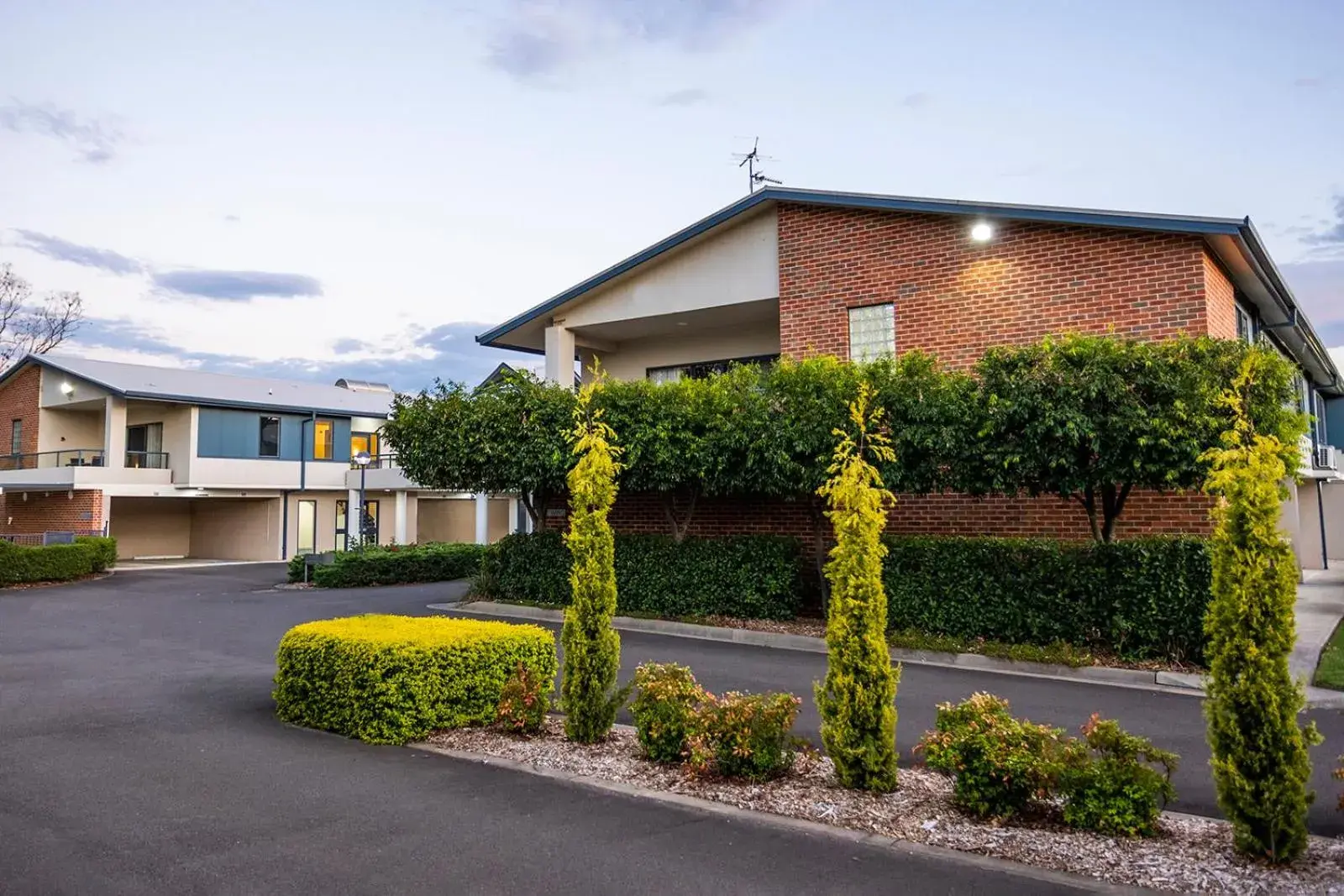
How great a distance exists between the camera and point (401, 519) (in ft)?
112

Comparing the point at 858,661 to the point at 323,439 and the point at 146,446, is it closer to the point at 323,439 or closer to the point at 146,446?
the point at 323,439

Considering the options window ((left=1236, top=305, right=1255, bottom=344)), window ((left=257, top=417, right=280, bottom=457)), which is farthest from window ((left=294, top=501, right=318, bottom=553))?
window ((left=1236, top=305, right=1255, bottom=344))

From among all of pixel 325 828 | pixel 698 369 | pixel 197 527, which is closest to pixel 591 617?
pixel 325 828

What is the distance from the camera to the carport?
3347 cm

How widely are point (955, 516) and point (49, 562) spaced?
23741 millimetres

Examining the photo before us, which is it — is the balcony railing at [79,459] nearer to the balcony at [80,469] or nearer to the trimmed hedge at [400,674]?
the balcony at [80,469]

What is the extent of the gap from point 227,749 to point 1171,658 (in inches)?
402

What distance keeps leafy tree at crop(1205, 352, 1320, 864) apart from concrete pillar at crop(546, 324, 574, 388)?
15369 millimetres

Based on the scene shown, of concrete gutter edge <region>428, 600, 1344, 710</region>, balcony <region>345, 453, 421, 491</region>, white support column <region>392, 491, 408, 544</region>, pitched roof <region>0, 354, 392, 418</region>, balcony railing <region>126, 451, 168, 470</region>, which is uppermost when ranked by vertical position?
pitched roof <region>0, 354, 392, 418</region>

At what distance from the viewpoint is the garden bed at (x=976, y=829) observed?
4.46 meters

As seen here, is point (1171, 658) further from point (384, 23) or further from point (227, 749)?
point (384, 23)

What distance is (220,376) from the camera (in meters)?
35.5

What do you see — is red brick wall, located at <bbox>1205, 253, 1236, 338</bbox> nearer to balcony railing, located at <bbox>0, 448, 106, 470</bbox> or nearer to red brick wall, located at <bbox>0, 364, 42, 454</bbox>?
balcony railing, located at <bbox>0, 448, 106, 470</bbox>

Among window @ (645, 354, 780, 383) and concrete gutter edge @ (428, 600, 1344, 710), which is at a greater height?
window @ (645, 354, 780, 383)
